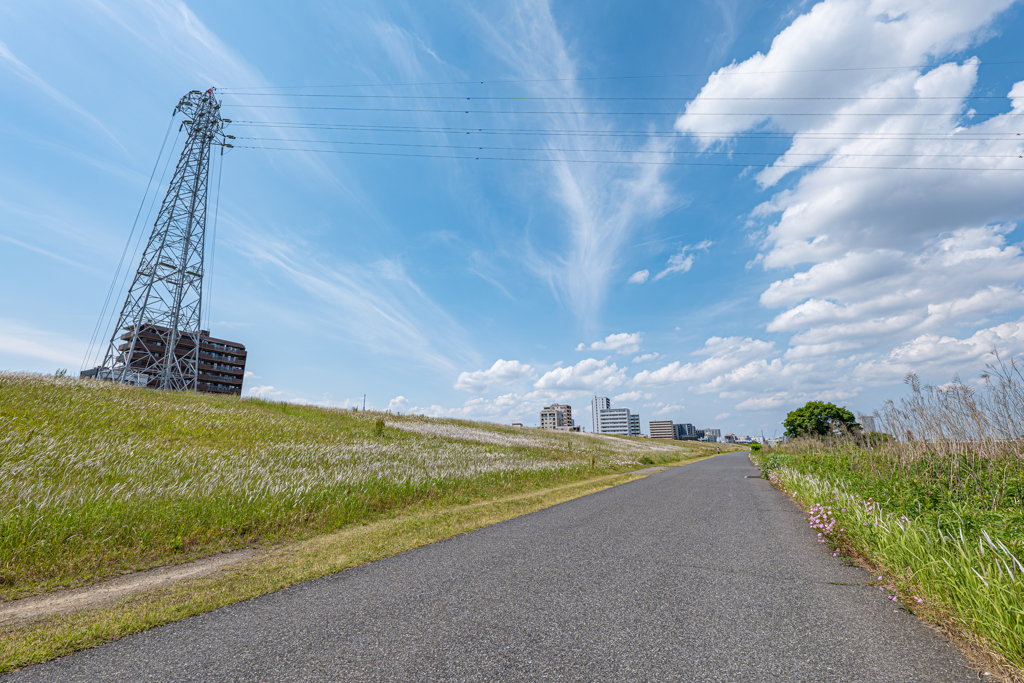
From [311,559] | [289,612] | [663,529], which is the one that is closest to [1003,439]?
[663,529]

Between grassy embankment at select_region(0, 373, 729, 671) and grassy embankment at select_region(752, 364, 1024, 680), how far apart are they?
27.4 feet

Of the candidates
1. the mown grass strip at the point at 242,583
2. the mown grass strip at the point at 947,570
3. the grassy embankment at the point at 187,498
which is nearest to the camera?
the mown grass strip at the point at 947,570

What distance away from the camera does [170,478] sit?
11.9 m

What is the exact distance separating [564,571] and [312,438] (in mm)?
20651

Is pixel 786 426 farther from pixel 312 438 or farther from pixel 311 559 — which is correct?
pixel 311 559

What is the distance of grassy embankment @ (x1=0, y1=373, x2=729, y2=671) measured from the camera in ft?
23.0

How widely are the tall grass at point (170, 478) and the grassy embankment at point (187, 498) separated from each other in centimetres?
4

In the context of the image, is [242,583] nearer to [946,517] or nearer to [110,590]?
[110,590]

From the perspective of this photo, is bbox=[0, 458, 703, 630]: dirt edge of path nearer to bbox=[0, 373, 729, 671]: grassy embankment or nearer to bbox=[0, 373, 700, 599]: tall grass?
bbox=[0, 373, 729, 671]: grassy embankment

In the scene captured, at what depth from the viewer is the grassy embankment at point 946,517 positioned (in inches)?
174

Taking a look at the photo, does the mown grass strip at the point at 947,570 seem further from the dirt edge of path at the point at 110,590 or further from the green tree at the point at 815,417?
the green tree at the point at 815,417

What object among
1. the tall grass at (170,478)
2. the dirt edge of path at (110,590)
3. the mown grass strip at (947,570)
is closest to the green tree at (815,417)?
the tall grass at (170,478)

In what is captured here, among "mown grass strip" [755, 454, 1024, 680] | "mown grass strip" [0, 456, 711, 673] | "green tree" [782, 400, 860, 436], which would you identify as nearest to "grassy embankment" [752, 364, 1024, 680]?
"mown grass strip" [755, 454, 1024, 680]

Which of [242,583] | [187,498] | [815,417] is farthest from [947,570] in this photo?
[815,417]
